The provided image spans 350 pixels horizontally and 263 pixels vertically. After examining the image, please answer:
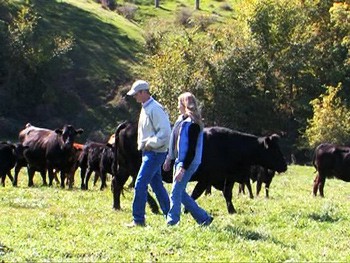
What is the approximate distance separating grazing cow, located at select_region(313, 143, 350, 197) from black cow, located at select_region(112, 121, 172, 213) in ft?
32.3

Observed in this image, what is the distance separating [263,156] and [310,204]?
232 cm

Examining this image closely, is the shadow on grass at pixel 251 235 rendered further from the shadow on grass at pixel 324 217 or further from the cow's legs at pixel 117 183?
the cow's legs at pixel 117 183

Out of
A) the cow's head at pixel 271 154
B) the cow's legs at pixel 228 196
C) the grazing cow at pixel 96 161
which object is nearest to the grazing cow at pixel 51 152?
the grazing cow at pixel 96 161

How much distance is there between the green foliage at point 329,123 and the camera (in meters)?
46.8

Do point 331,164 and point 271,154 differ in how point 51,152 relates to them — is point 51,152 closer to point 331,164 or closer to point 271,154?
point 271,154

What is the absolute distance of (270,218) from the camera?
12.2m

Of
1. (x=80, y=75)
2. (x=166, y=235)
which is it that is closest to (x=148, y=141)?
(x=166, y=235)

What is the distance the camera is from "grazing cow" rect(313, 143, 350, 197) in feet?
69.7

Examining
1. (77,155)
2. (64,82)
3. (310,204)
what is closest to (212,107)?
(64,82)

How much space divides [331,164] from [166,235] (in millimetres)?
13479

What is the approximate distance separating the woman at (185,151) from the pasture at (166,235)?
1.08ft

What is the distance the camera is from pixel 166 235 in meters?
9.39

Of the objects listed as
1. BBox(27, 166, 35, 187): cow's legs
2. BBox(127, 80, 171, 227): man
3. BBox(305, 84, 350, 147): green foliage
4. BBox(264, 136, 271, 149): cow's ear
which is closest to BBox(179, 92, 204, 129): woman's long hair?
BBox(127, 80, 171, 227): man

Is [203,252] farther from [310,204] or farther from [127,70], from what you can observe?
[127,70]
